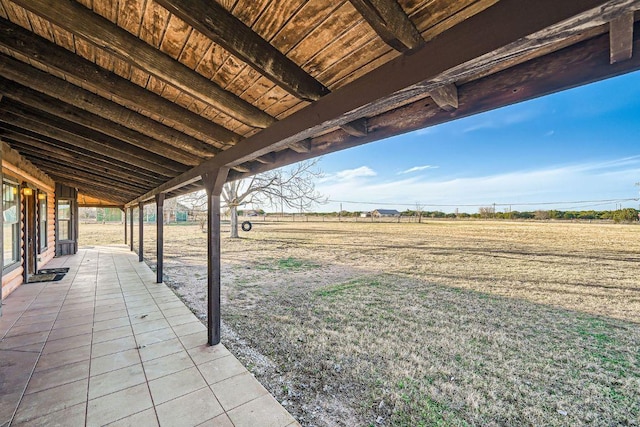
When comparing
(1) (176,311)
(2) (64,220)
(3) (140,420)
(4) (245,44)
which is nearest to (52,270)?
(2) (64,220)

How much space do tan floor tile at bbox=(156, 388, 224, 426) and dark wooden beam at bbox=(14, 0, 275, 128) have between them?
2.18m

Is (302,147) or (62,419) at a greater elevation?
(302,147)

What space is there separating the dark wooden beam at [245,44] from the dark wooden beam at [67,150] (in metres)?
3.80

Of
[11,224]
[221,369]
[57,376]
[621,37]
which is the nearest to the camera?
[621,37]

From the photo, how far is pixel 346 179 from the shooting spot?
34125 millimetres

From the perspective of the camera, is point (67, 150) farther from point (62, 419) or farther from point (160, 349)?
point (62, 419)

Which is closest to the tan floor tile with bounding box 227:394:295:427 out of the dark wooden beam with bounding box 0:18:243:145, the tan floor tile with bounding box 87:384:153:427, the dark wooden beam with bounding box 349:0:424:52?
the tan floor tile with bounding box 87:384:153:427

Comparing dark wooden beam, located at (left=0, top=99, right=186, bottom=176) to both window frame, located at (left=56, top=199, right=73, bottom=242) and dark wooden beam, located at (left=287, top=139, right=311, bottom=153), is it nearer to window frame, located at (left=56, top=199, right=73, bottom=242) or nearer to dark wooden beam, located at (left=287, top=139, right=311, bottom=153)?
Answer: dark wooden beam, located at (left=287, top=139, right=311, bottom=153)

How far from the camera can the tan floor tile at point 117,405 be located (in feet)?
6.06

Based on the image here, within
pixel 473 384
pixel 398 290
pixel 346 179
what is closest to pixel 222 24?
pixel 473 384

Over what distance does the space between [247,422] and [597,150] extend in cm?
3362

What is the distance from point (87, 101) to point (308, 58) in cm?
208

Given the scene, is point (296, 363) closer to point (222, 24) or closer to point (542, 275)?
point (222, 24)

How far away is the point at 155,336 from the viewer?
306cm
